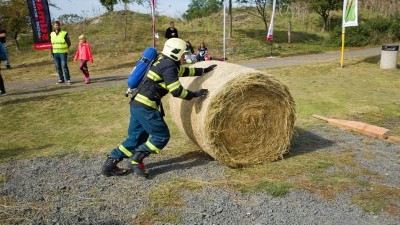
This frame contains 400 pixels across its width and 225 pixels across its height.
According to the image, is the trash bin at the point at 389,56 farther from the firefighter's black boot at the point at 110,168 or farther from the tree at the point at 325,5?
the tree at the point at 325,5

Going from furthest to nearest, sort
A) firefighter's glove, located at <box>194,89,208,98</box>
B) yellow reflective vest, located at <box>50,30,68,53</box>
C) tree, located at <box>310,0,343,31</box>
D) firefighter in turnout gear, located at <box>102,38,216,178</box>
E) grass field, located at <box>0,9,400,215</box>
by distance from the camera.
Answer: tree, located at <box>310,0,343,31</box> < yellow reflective vest, located at <box>50,30,68,53</box> < firefighter's glove, located at <box>194,89,208,98</box> < firefighter in turnout gear, located at <box>102,38,216,178</box> < grass field, located at <box>0,9,400,215</box>

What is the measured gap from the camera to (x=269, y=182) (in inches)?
196

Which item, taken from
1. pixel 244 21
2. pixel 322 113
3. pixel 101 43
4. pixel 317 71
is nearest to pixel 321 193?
pixel 322 113

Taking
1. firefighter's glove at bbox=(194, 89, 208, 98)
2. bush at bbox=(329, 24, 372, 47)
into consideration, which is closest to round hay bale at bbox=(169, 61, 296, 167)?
firefighter's glove at bbox=(194, 89, 208, 98)

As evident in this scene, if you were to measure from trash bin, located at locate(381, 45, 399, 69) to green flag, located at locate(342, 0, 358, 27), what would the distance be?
191 centimetres

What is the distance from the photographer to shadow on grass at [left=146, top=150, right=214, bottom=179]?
5.66 metres

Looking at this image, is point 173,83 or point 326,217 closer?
point 326,217

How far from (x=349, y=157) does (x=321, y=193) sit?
4.96ft

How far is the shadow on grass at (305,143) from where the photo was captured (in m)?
6.27

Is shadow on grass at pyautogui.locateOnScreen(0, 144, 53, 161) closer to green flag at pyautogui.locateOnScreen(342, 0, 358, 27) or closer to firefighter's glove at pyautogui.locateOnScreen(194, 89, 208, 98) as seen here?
firefighter's glove at pyautogui.locateOnScreen(194, 89, 208, 98)

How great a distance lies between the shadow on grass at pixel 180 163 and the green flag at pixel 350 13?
10.3m

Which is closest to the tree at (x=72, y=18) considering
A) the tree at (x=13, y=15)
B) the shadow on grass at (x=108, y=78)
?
the tree at (x=13, y=15)

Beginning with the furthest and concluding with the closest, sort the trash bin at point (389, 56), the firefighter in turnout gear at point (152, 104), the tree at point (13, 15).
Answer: the tree at point (13, 15), the trash bin at point (389, 56), the firefighter in turnout gear at point (152, 104)

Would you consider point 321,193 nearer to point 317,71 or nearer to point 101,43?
point 317,71
